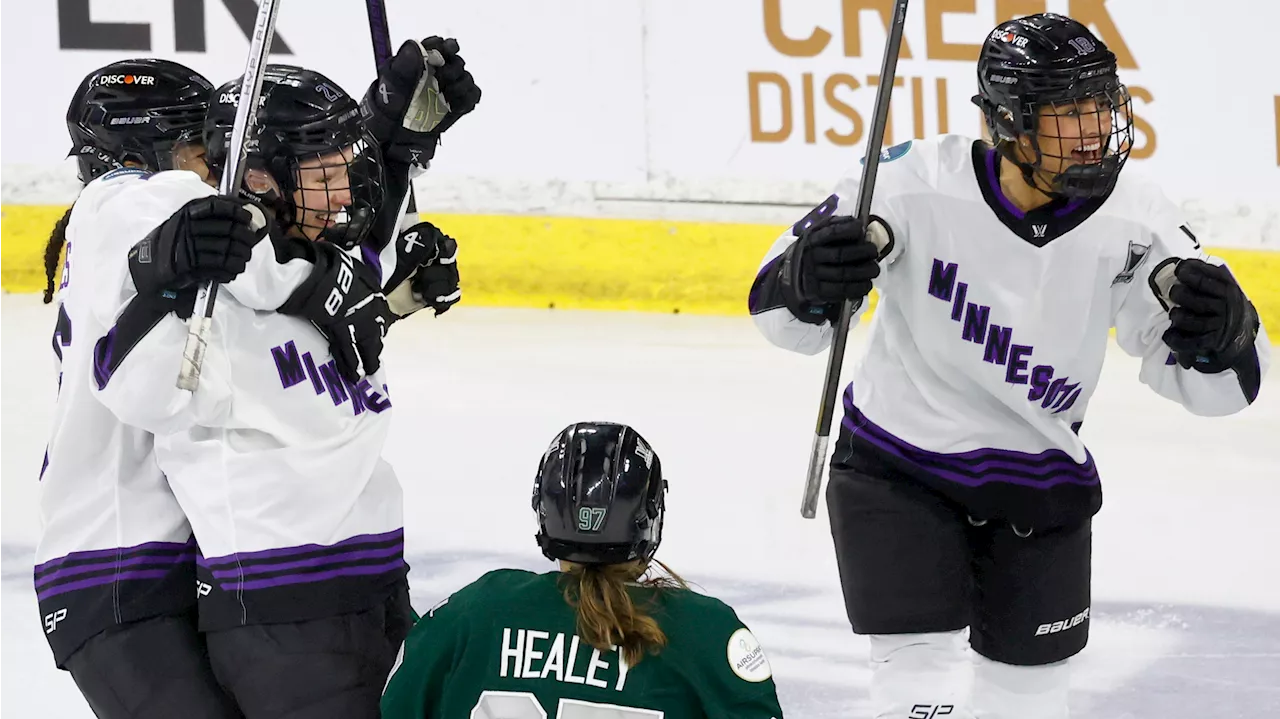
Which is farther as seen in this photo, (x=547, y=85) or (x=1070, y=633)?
(x=547, y=85)

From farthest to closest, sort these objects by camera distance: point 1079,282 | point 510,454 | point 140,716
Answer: point 510,454, point 1079,282, point 140,716

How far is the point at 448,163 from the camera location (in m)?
5.98

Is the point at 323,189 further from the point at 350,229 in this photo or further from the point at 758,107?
the point at 758,107

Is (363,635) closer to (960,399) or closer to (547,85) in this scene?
(960,399)

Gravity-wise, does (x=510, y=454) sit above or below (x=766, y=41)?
below

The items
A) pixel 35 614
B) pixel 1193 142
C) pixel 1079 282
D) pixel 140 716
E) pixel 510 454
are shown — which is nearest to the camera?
pixel 140 716

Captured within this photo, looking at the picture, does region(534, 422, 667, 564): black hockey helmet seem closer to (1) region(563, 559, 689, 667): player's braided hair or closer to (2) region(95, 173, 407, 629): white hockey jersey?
(1) region(563, 559, 689, 667): player's braided hair

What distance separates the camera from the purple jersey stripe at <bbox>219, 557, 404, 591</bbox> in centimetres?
206

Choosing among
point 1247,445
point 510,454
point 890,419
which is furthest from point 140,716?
point 1247,445

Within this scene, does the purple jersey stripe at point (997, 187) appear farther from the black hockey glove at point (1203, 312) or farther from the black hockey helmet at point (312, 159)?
the black hockey helmet at point (312, 159)

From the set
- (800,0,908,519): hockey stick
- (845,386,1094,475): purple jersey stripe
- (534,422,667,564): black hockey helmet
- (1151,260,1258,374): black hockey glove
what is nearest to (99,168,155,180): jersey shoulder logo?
(534,422,667,564): black hockey helmet

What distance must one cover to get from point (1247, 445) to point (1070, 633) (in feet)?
7.55

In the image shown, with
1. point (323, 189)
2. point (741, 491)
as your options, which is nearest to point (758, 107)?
point (741, 491)

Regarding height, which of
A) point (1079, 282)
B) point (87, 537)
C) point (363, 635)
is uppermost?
point (1079, 282)
